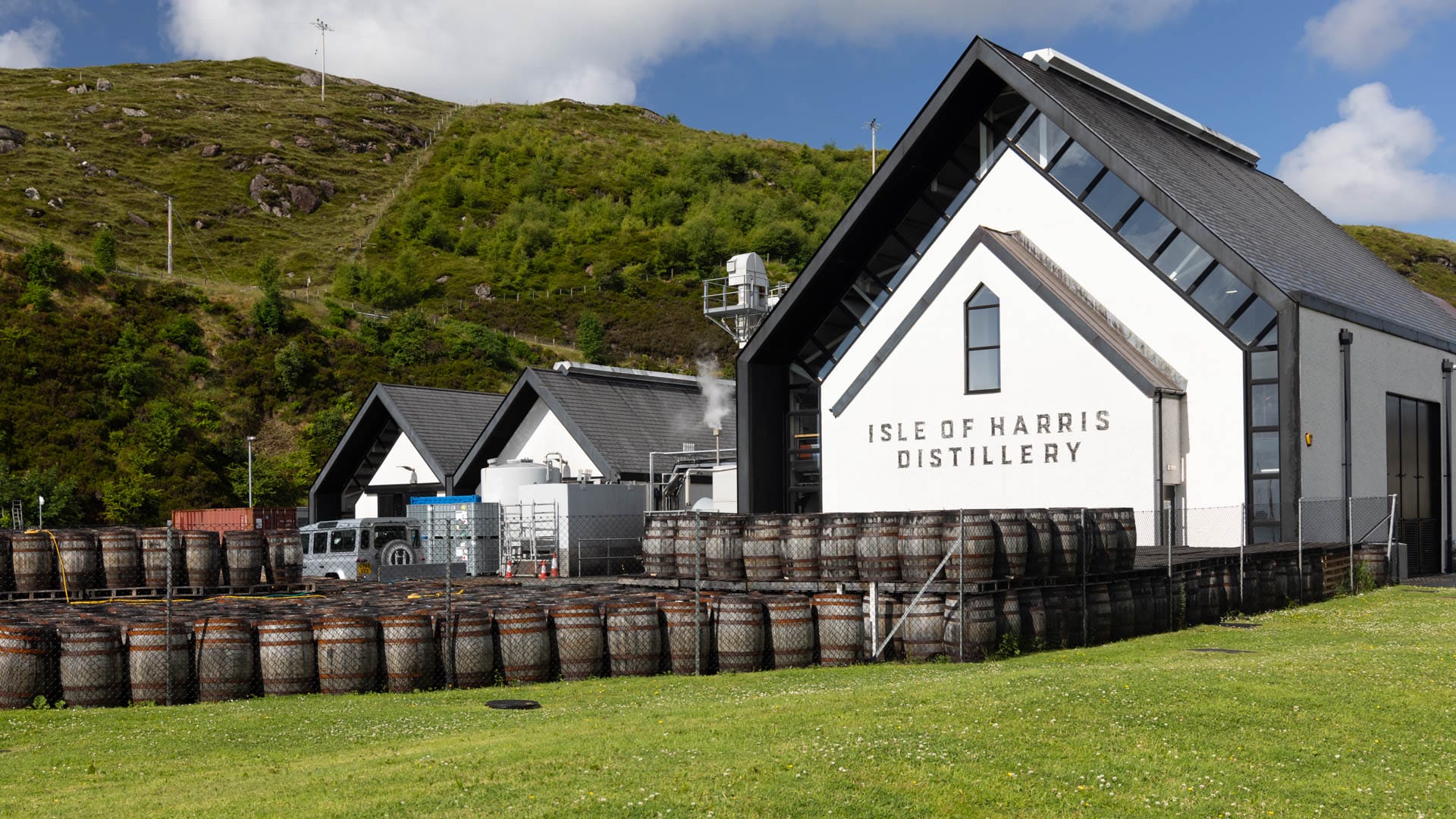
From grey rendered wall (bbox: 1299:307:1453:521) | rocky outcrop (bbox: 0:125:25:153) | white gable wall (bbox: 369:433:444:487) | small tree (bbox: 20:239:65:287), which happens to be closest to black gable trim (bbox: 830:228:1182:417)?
grey rendered wall (bbox: 1299:307:1453:521)

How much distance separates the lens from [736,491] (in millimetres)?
36250

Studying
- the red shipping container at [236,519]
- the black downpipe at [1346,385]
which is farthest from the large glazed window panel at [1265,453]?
the red shipping container at [236,519]

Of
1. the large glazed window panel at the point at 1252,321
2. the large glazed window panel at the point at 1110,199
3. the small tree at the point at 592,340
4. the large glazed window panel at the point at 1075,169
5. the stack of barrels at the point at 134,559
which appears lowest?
the stack of barrels at the point at 134,559

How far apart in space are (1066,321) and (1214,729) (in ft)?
60.8

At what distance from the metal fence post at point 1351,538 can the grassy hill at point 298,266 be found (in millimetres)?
55121

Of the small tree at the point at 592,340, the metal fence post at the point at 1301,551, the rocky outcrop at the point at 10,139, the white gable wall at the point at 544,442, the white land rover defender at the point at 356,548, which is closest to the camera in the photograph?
the metal fence post at the point at 1301,551

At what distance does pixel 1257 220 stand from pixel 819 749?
2702 cm

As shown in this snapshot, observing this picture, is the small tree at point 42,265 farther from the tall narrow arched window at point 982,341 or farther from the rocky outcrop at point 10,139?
the rocky outcrop at point 10,139

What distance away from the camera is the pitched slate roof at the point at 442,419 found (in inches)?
1784

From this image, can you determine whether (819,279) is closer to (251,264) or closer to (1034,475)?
(1034,475)

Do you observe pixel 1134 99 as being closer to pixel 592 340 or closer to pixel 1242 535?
pixel 1242 535

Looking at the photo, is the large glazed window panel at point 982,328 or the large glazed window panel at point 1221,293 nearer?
the large glazed window panel at point 1221,293

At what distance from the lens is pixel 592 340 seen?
110062 mm

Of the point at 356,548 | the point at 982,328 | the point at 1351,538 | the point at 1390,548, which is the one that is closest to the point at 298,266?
the point at 356,548
